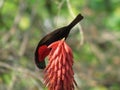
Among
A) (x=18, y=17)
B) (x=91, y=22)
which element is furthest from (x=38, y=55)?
(x=91, y=22)

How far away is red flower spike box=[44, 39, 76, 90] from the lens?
133 centimetres

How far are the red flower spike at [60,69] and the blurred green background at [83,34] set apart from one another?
151 cm

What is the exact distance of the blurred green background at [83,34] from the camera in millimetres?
3309

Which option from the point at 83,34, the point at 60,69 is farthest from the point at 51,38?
the point at 83,34

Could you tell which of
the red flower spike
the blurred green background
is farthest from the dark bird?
the blurred green background

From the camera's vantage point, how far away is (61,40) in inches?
55.9

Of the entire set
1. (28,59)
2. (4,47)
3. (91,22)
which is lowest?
(91,22)

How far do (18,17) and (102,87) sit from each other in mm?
962

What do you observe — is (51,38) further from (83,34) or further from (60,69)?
(83,34)

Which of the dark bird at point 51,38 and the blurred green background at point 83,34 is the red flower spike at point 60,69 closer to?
the dark bird at point 51,38

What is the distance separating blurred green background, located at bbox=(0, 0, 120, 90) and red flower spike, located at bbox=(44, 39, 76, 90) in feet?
4.94

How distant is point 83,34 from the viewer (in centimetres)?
335

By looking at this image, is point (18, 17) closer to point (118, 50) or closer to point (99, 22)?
point (118, 50)

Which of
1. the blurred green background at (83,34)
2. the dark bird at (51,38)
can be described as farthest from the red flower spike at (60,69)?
the blurred green background at (83,34)
